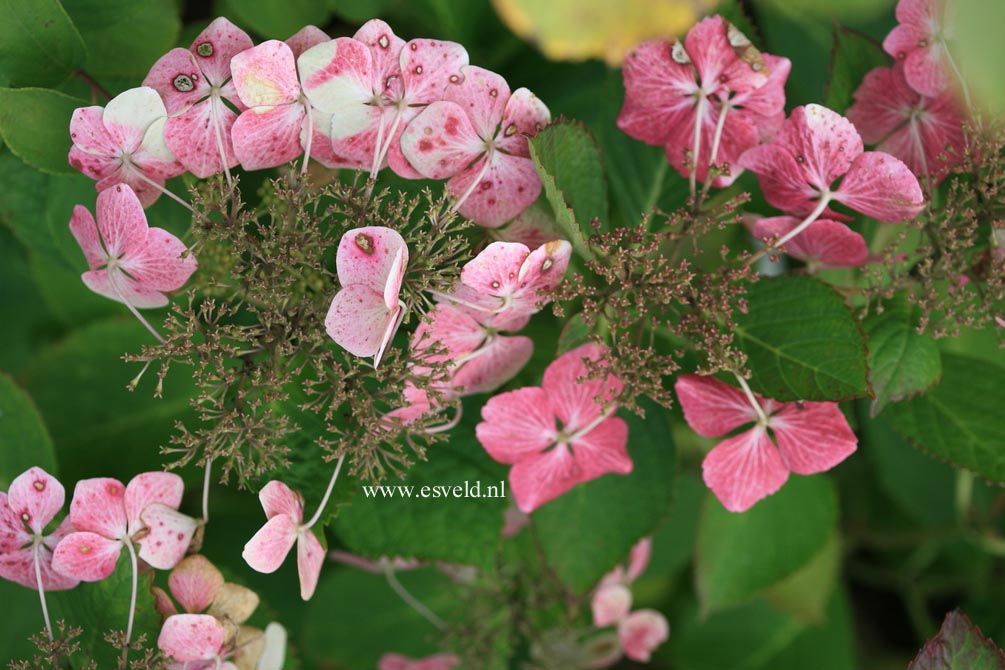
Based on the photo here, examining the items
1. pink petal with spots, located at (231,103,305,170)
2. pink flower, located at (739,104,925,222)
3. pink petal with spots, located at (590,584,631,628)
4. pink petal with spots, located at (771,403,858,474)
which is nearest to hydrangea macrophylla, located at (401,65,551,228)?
pink petal with spots, located at (231,103,305,170)

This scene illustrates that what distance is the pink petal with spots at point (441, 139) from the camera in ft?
2.85

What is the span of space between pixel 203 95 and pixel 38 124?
18cm

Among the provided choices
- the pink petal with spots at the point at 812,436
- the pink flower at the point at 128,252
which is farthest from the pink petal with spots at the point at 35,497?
the pink petal with spots at the point at 812,436

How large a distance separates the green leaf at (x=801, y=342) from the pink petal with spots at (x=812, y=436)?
1.9 inches

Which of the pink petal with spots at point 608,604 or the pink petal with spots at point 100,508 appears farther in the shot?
the pink petal with spots at point 608,604

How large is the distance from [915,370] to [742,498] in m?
0.22

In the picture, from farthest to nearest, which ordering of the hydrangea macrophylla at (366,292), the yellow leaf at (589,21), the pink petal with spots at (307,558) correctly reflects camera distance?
1. the pink petal with spots at (307,558)
2. the hydrangea macrophylla at (366,292)
3. the yellow leaf at (589,21)

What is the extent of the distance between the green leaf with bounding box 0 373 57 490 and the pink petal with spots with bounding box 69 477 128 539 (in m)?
0.22

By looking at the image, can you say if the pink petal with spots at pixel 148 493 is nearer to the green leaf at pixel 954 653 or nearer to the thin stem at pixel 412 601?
the thin stem at pixel 412 601

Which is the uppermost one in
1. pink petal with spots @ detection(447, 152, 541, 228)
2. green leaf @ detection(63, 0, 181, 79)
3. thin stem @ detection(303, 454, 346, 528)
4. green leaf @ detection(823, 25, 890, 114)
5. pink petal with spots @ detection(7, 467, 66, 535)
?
green leaf @ detection(823, 25, 890, 114)

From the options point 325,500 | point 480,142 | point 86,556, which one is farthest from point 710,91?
point 86,556

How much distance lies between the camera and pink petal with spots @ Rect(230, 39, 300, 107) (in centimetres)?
83

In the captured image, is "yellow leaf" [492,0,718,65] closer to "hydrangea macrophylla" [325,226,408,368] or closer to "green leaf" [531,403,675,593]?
"hydrangea macrophylla" [325,226,408,368]

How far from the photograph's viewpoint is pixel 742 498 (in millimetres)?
949
